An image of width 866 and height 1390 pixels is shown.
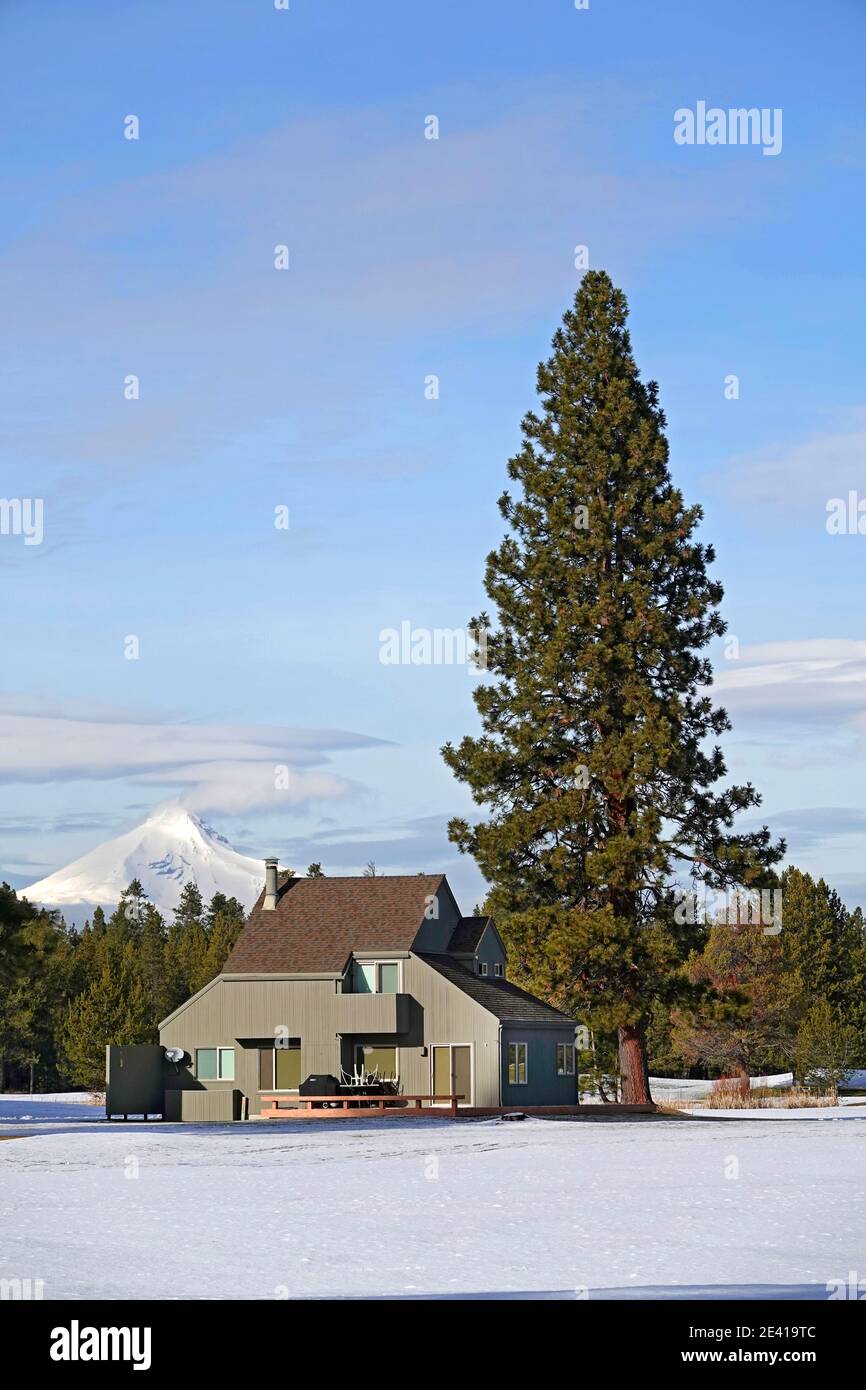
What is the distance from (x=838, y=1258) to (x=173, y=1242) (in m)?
6.38

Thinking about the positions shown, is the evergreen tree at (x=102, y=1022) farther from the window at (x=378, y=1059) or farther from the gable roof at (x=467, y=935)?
the window at (x=378, y=1059)

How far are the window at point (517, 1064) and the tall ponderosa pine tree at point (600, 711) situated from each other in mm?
4745

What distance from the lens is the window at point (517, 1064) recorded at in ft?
189

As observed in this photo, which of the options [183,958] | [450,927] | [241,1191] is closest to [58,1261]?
[241,1191]

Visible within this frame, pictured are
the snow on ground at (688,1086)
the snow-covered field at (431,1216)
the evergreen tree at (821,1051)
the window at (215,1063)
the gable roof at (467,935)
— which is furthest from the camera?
the snow on ground at (688,1086)

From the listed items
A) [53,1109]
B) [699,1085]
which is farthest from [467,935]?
[699,1085]

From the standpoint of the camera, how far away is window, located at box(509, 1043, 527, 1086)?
57.8 metres

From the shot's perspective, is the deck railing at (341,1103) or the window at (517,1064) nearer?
the deck railing at (341,1103)

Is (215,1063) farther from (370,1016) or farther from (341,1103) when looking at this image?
(341,1103)

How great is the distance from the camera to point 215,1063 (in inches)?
2367

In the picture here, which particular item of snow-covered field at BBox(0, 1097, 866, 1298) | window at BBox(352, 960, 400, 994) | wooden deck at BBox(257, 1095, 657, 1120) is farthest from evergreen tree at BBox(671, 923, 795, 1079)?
snow-covered field at BBox(0, 1097, 866, 1298)

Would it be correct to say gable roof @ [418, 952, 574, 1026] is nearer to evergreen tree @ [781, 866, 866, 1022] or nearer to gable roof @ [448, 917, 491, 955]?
gable roof @ [448, 917, 491, 955]

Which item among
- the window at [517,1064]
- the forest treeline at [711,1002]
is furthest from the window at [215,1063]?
the window at [517,1064]

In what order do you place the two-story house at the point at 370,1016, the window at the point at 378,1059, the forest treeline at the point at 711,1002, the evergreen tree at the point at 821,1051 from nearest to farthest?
the two-story house at the point at 370,1016
the window at the point at 378,1059
the forest treeline at the point at 711,1002
the evergreen tree at the point at 821,1051
